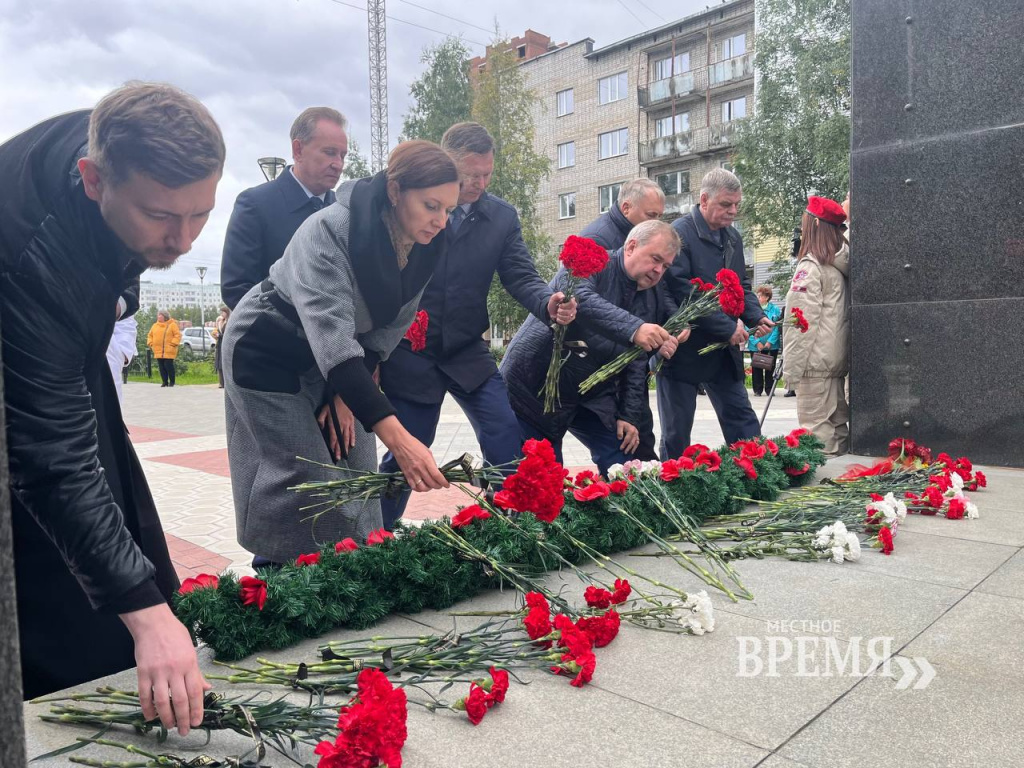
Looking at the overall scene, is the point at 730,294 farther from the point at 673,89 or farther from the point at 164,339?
the point at 673,89

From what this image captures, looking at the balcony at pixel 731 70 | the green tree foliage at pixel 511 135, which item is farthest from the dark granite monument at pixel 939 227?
the balcony at pixel 731 70

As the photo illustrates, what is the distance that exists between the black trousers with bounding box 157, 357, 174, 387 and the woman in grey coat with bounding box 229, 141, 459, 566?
63.1ft

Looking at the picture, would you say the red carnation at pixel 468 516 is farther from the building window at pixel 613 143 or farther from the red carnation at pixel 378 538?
the building window at pixel 613 143

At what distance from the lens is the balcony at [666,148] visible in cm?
3231

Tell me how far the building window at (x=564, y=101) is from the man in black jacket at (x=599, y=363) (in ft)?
109

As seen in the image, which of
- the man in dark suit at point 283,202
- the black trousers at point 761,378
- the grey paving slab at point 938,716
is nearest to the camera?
the grey paving slab at point 938,716

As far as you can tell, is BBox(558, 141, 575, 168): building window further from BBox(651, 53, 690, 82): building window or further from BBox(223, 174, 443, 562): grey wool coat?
BBox(223, 174, 443, 562): grey wool coat

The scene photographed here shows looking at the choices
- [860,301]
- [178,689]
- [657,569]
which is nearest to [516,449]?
[657,569]

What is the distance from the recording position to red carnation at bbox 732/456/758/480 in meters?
3.76

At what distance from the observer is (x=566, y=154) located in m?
35.8

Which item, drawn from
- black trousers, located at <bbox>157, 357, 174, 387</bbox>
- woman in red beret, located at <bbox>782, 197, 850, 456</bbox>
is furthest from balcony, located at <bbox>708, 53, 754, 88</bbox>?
woman in red beret, located at <bbox>782, 197, 850, 456</bbox>

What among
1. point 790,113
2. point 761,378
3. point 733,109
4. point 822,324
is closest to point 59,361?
point 822,324

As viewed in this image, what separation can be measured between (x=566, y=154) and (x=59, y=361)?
118 ft

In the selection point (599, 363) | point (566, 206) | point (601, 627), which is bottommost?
point (601, 627)
